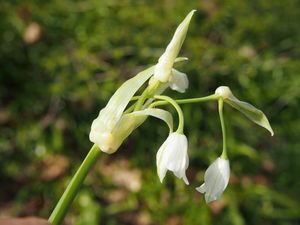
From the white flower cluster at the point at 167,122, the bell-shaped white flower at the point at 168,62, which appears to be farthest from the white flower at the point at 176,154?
the bell-shaped white flower at the point at 168,62

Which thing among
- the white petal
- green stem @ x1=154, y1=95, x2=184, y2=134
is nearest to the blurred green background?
the white petal

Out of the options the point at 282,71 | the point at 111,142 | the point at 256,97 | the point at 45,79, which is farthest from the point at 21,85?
the point at 111,142

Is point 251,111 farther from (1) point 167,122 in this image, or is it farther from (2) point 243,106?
(1) point 167,122

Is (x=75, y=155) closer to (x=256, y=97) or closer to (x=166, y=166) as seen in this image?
(x=256, y=97)

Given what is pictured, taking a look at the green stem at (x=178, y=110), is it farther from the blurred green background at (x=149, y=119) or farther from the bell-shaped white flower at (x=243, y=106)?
the blurred green background at (x=149, y=119)

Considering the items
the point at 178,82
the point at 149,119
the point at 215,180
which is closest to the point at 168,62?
the point at 178,82

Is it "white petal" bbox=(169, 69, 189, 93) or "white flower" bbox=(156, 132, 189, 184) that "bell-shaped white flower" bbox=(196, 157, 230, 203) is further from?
"white petal" bbox=(169, 69, 189, 93)
